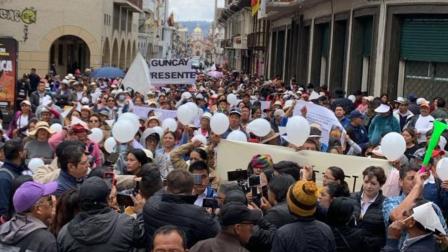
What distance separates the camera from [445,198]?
22.9ft

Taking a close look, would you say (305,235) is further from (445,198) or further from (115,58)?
(115,58)

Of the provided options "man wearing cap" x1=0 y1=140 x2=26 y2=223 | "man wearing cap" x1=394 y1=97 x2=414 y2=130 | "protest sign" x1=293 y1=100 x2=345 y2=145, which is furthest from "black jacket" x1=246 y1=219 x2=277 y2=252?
"man wearing cap" x1=394 y1=97 x2=414 y2=130

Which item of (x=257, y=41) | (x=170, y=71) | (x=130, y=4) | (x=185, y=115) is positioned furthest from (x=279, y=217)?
(x=130, y=4)

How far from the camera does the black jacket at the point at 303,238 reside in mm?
5098

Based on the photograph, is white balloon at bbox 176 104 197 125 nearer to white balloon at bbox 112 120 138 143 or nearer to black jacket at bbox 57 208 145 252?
white balloon at bbox 112 120 138 143

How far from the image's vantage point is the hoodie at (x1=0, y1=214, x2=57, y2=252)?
506cm

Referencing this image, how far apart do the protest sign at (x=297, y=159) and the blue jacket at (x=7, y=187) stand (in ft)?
8.34

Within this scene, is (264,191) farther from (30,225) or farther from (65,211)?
(30,225)

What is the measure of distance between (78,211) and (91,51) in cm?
3588

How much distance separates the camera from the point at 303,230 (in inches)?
202

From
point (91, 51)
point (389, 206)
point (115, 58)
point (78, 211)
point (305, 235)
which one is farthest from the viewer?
point (115, 58)

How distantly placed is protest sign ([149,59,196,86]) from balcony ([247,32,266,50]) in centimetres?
3048

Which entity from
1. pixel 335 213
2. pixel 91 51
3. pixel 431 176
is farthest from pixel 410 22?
pixel 91 51

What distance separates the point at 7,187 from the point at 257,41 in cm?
4329
